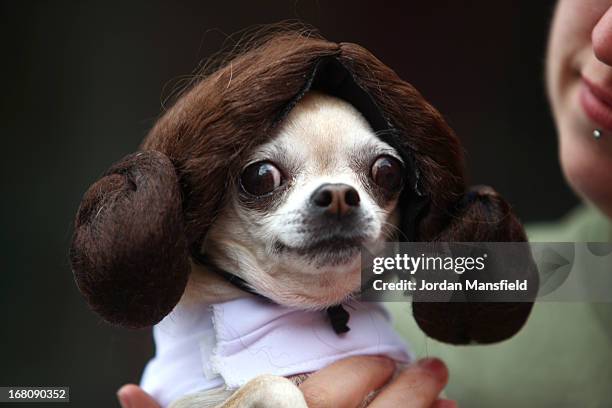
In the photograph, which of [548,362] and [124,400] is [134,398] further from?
[548,362]

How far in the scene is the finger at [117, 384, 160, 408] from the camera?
781 millimetres

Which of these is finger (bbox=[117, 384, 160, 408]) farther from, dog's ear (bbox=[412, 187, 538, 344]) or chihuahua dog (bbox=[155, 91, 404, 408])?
dog's ear (bbox=[412, 187, 538, 344])

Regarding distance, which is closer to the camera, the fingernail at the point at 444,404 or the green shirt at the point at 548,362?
the fingernail at the point at 444,404

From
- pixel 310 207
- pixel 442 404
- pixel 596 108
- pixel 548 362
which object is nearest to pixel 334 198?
pixel 310 207

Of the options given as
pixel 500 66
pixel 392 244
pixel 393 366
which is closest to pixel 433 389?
pixel 393 366

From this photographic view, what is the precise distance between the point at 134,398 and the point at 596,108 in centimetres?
72

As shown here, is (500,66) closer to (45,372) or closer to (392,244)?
(392,244)

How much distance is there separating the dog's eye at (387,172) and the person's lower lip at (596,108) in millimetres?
352

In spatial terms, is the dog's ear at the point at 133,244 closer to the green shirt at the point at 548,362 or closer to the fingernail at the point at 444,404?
the fingernail at the point at 444,404

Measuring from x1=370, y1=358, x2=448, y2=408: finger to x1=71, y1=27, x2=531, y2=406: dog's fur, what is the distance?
0.05 meters

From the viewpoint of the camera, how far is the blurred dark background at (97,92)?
2.87 ft

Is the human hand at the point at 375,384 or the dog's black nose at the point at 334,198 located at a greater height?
the dog's black nose at the point at 334,198

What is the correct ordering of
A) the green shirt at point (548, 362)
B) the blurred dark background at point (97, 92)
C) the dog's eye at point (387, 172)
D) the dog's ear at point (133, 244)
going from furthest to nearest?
1. the green shirt at point (548, 362)
2. the blurred dark background at point (97, 92)
3. the dog's eye at point (387, 172)
4. the dog's ear at point (133, 244)

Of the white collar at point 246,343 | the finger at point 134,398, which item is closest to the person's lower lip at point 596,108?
the white collar at point 246,343
